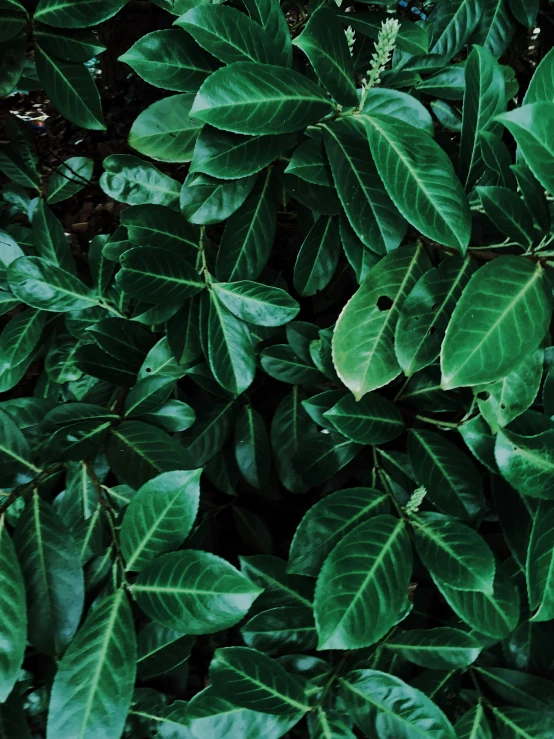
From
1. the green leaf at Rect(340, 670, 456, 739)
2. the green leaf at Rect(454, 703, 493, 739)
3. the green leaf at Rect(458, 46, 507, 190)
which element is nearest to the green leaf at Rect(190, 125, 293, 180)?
the green leaf at Rect(458, 46, 507, 190)

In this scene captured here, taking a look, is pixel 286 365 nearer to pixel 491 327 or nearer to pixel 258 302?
pixel 258 302

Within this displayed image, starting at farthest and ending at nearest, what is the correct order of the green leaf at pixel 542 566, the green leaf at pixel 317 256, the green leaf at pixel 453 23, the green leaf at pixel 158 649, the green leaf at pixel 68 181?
the green leaf at pixel 68 181, the green leaf at pixel 453 23, the green leaf at pixel 317 256, the green leaf at pixel 158 649, the green leaf at pixel 542 566

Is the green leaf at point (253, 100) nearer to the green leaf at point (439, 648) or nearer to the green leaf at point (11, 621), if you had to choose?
the green leaf at point (11, 621)

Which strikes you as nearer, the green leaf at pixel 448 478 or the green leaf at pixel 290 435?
the green leaf at pixel 448 478

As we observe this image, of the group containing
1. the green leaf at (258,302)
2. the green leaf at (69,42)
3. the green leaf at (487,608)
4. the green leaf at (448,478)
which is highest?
the green leaf at (69,42)

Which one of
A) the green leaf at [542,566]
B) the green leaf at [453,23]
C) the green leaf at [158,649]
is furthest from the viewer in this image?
the green leaf at [453,23]

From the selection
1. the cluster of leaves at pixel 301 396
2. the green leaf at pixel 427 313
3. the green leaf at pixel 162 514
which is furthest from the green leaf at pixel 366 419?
the green leaf at pixel 162 514

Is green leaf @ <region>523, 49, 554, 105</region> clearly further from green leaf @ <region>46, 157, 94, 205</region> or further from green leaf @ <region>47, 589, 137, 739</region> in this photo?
green leaf @ <region>46, 157, 94, 205</region>

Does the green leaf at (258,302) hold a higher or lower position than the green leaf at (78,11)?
lower

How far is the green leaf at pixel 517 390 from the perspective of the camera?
0.69 meters

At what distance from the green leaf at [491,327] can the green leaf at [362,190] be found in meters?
0.15

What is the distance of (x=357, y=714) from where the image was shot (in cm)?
69

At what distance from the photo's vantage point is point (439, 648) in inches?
29.0

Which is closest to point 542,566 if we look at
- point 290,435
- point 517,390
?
point 517,390
